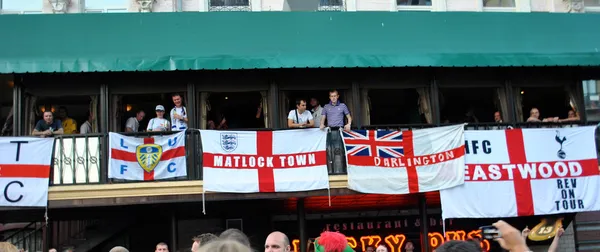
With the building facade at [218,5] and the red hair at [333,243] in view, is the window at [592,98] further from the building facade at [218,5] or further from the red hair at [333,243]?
the red hair at [333,243]

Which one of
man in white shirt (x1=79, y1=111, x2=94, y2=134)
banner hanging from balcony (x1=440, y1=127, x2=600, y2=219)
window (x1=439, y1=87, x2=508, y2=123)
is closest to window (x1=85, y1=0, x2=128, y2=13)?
man in white shirt (x1=79, y1=111, x2=94, y2=134)

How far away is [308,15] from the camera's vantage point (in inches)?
527

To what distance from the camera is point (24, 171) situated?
12.1 meters

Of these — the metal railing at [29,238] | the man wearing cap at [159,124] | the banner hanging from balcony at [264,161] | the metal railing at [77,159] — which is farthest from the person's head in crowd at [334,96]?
the metal railing at [29,238]

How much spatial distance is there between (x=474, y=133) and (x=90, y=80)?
7.57m

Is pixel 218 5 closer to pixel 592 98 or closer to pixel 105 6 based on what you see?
pixel 105 6

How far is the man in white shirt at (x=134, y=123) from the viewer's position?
42.9ft

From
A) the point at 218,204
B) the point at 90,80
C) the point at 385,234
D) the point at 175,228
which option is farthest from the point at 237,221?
the point at 90,80

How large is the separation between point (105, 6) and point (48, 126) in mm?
3429

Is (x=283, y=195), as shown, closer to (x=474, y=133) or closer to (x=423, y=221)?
(x=423, y=221)

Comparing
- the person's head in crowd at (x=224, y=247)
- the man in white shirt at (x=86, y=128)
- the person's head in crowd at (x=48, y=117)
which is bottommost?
the person's head in crowd at (x=224, y=247)

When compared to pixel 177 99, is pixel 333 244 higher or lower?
lower

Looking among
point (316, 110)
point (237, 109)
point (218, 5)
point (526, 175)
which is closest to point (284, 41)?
point (316, 110)

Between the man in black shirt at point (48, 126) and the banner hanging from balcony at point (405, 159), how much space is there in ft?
17.7
